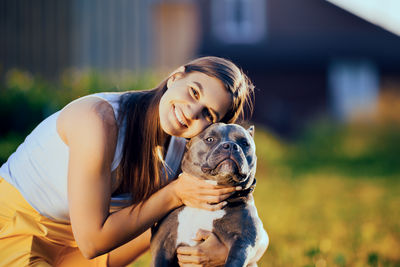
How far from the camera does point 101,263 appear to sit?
9.63ft

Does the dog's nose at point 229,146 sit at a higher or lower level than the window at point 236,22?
higher

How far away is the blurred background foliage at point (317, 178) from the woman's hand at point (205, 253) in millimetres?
1442

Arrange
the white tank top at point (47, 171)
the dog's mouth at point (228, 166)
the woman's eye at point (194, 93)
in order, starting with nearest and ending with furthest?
the dog's mouth at point (228, 166)
the woman's eye at point (194, 93)
the white tank top at point (47, 171)

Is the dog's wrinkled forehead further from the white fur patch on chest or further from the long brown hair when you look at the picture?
the white fur patch on chest

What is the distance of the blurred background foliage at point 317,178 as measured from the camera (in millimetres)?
4164

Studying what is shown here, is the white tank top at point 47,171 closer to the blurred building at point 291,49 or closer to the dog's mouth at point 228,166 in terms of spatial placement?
the dog's mouth at point 228,166

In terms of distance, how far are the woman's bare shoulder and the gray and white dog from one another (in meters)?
0.41

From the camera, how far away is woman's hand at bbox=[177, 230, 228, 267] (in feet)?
7.57

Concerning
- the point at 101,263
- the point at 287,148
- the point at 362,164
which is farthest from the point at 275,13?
the point at 101,263

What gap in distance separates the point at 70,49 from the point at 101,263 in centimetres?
720

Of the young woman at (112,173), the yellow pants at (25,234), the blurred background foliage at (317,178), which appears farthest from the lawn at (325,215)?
the young woman at (112,173)

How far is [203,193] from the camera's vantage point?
92.7 inches

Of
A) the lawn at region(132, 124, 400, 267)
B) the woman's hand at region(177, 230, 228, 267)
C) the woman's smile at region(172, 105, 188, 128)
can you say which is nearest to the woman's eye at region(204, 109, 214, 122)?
the woman's smile at region(172, 105, 188, 128)

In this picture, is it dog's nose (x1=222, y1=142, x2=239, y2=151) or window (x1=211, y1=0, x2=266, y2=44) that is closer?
dog's nose (x1=222, y1=142, x2=239, y2=151)
